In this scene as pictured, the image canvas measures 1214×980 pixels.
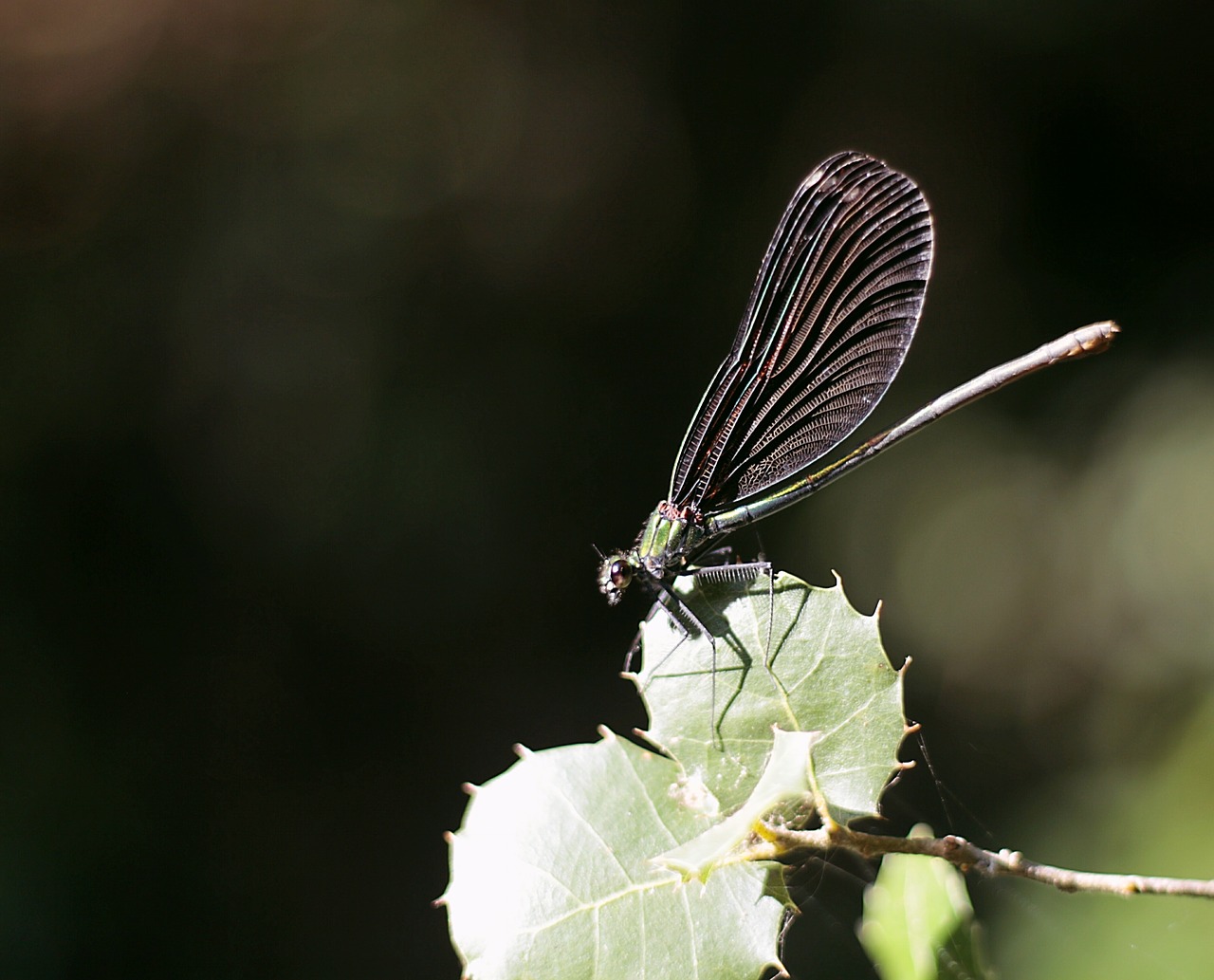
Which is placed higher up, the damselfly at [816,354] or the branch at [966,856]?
the damselfly at [816,354]


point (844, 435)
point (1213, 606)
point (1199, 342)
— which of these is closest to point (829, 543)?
point (1213, 606)

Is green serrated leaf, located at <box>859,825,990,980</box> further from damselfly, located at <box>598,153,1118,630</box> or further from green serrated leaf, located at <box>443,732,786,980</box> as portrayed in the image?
damselfly, located at <box>598,153,1118,630</box>

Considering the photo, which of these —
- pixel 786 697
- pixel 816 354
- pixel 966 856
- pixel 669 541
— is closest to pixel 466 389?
pixel 816 354

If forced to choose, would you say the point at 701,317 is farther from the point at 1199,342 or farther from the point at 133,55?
the point at 133,55

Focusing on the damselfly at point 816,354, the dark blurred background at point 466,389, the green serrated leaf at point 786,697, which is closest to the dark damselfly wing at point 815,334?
the damselfly at point 816,354

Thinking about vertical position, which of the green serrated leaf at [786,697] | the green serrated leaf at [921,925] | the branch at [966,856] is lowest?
the green serrated leaf at [921,925]

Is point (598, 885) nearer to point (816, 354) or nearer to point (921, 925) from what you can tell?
point (921, 925)

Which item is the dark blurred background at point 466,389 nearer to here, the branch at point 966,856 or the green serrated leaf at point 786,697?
the green serrated leaf at point 786,697
